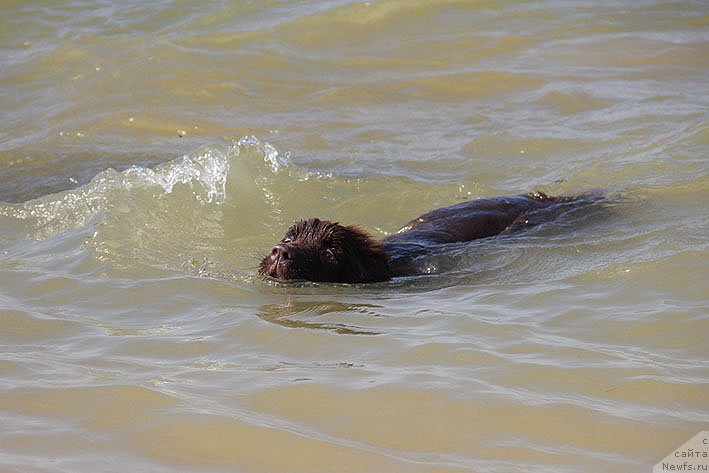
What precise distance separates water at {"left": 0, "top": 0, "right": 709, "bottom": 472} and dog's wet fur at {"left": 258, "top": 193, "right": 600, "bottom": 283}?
0.51 ft

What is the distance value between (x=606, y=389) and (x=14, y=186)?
241 inches

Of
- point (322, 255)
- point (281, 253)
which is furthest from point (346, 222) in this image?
point (281, 253)

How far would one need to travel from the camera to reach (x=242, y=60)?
1214 centimetres

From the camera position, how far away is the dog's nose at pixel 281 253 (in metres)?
5.67

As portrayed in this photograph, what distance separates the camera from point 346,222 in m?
7.60

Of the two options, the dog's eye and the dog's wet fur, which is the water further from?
the dog's eye

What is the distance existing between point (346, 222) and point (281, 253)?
1959mm

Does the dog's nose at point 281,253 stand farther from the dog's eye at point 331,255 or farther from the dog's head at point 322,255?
the dog's eye at point 331,255

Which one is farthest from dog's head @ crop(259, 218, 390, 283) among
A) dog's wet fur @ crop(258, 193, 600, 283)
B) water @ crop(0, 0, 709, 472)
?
water @ crop(0, 0, 709, 472)

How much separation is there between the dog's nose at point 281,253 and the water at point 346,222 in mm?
185

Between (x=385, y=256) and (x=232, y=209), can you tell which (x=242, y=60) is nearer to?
(x=232, y=209)

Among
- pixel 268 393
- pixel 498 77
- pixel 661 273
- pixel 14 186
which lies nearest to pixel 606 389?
pixel 268 393

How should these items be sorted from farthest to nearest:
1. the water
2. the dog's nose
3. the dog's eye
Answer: the dog's eye < the dog's nose < the water

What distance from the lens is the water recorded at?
377 centimetres
